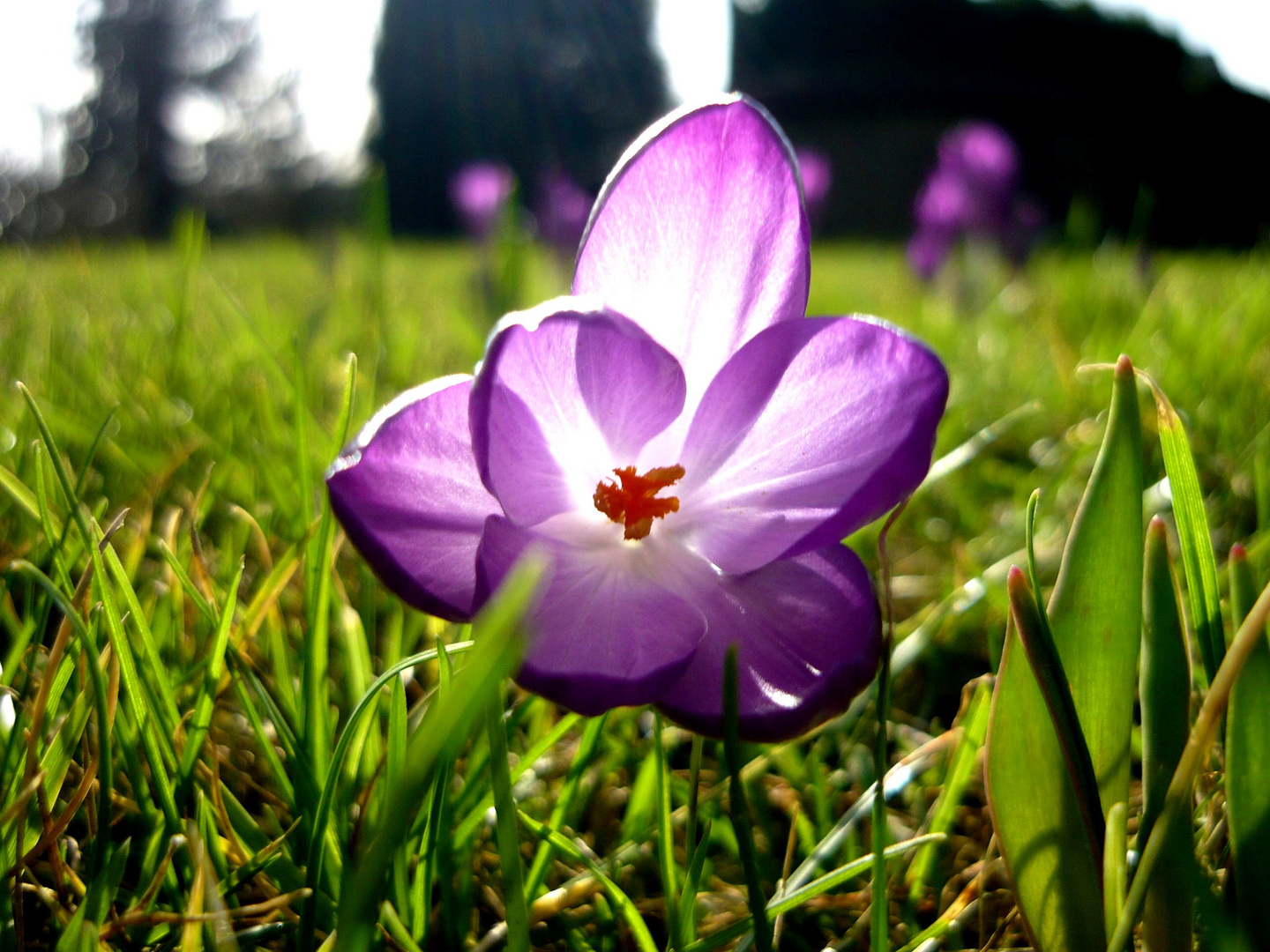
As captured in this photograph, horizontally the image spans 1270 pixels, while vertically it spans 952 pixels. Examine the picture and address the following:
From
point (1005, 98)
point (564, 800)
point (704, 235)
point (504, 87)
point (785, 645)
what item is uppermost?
point (1005, 98)

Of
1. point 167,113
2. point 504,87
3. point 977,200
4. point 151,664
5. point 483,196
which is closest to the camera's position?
point 151,664

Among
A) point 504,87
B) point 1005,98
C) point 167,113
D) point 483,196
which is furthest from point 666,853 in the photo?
point 167,113

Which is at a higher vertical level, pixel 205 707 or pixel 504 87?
pixel 504 87

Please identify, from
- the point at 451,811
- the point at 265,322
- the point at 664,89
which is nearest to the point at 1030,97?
the point at 664,89

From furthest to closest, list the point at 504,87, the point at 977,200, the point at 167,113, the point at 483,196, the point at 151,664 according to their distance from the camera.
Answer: the point at 167,113, the point at 504,87, the point at 483,196, the point at 977,200, the point at 151,664

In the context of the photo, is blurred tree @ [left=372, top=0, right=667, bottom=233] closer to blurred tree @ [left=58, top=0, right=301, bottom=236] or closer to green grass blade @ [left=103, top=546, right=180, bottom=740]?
blurred tree @ [left=58, top=0, right=301, bottom=236]

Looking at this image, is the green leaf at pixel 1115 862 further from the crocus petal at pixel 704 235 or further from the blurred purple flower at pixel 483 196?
the blurred purple flower at pixel 483 196

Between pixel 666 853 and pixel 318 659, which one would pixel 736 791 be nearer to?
pixel 666 853

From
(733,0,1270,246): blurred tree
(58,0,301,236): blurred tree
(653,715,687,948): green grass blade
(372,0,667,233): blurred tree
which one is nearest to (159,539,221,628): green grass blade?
(653,715,687,948): green grass blade
